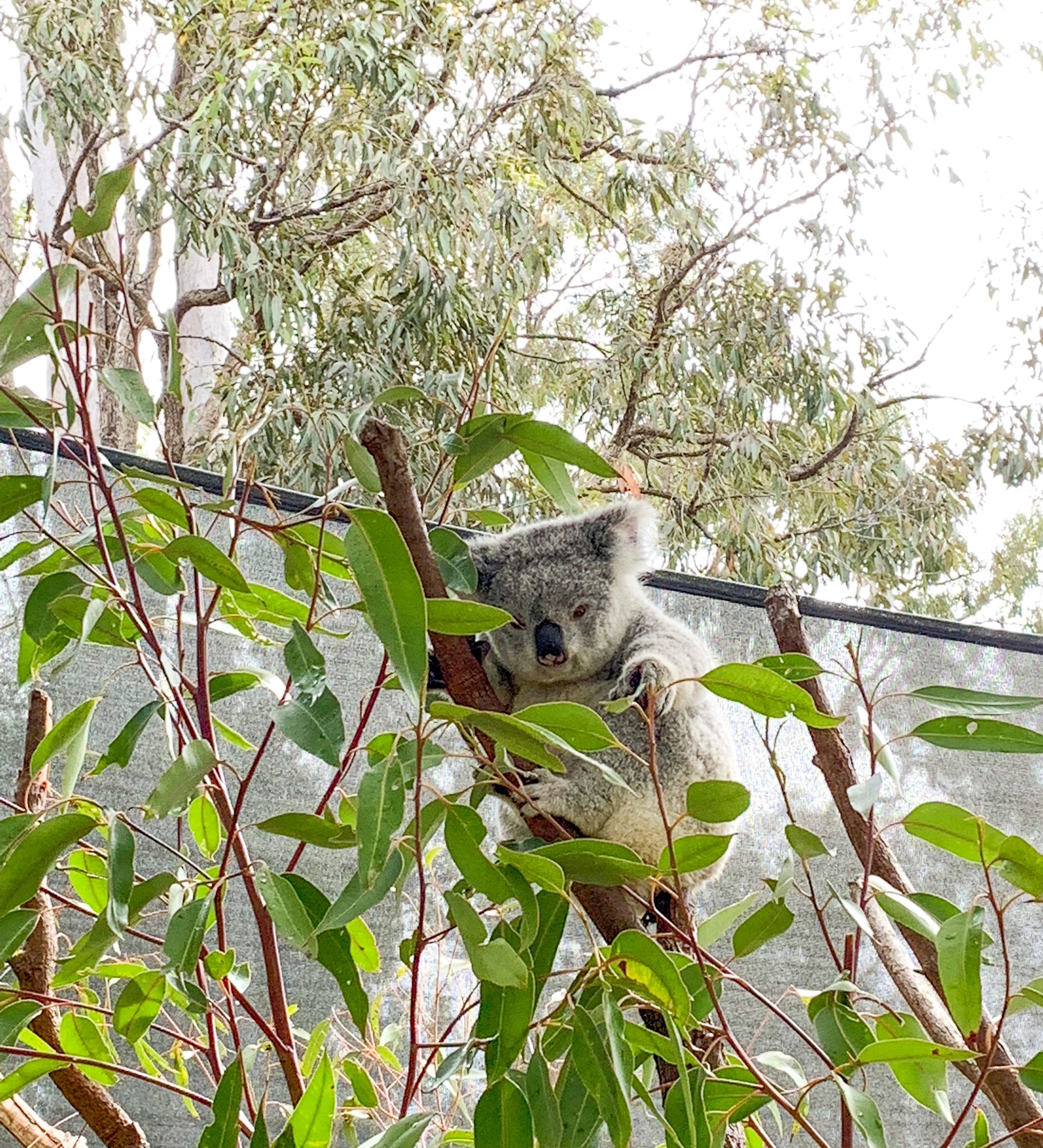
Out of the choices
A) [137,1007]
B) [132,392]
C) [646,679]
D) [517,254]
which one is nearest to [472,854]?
[137,1007]

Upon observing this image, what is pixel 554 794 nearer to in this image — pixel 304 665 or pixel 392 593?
pixel 304 665

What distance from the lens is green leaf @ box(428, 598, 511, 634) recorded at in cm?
83

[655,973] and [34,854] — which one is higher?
[34,854]

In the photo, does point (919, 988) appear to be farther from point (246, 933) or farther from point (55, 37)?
point (55, 37)

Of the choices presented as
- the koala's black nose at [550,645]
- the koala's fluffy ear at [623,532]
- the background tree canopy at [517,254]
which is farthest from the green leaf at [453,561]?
the background tree canopy at [517,254]

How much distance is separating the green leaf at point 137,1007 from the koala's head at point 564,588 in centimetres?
72

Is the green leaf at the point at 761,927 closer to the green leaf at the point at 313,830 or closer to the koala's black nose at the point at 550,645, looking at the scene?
the green leaf at the point at 313,830

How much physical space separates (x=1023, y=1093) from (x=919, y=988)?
15 centimetres

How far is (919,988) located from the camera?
4.17 feet

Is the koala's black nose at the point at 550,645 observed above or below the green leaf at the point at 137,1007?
above

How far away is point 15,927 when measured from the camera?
2.96ft

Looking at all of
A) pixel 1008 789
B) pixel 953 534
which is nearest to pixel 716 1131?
pixel 1008 789

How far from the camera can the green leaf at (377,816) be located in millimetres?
721

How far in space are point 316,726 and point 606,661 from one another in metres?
0.91
